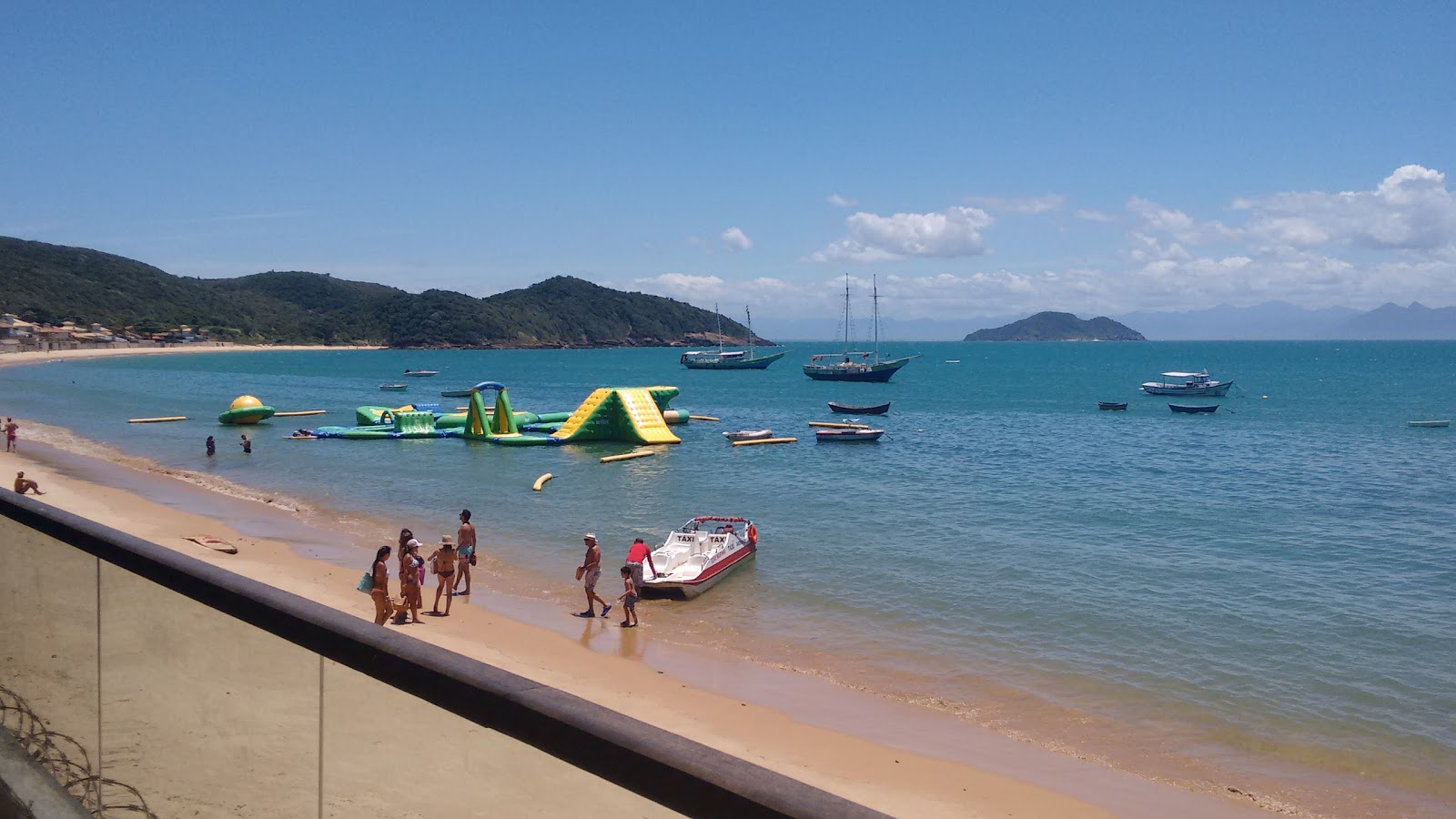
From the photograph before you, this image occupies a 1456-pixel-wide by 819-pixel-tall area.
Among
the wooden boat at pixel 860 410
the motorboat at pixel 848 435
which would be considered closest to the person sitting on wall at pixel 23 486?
the motorboat at pixel 848 435

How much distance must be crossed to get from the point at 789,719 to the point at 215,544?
47.9 ft

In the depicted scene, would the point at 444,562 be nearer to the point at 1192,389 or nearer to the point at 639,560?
the point at 639,560

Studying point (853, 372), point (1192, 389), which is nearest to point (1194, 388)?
point (1192, 389)

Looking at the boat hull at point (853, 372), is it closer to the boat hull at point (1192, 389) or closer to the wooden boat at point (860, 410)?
the boat hull at point (1192, 389)

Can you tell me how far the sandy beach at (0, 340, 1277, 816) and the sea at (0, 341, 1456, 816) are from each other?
2.20ft

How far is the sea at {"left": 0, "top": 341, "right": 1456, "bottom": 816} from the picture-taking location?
14.5m

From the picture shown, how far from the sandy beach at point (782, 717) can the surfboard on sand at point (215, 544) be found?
228 mm

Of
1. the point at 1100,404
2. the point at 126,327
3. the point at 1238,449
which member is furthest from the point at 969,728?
the point at 126,327

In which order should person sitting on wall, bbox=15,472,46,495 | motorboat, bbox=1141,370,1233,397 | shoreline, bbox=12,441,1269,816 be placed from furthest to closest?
1. motorboat, bbox=1141,370,1233,397
2. person sitting on wall, bbox=15,472,46,495
3. shoreline, bbox=12,441,1269,816

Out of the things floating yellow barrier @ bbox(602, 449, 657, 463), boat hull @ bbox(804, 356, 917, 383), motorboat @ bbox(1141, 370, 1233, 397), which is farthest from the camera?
boat hull @ bbox(804, 356, 917, 383)

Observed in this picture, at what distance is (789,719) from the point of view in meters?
13.8

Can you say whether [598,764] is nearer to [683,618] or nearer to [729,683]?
[729,683]

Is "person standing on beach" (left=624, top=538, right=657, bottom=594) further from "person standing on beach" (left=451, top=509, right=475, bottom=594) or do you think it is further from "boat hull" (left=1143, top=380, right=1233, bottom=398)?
"boat hull" (left=1143, top=380, right=1233, bottom=398)

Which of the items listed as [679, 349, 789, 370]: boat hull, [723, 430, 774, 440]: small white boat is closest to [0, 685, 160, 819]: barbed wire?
[723, 430, 774, 440]: small white boat
